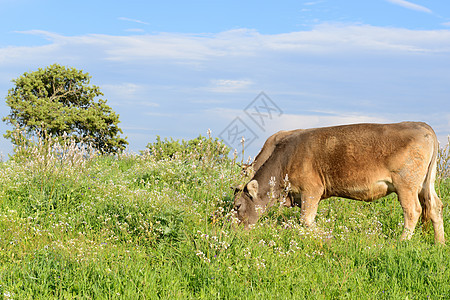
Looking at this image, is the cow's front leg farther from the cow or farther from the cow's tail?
the cow's tail

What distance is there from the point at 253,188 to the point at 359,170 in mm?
1950

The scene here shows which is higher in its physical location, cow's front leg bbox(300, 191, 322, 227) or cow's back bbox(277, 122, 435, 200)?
cow's back bbox(277, 122, 435, 200)

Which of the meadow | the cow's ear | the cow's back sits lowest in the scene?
the meadow

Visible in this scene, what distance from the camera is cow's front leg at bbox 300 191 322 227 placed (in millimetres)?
7484

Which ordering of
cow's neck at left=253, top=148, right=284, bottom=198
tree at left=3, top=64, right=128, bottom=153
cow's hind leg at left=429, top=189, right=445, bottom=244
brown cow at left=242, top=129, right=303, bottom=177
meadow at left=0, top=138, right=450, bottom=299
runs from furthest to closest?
tree at left=3, top=64, right=128, bottom=153, brown cow at left=242, top=129, right=303, bottom=177, cow's neck at left=253, top=148, right=284, bottom=198, cow's hind leg at left=429, top=189, right=445, bottom=244, meadow at left=0, top=138, right=450, bottom=299

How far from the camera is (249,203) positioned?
7953mm

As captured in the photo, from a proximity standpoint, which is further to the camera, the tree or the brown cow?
the tree

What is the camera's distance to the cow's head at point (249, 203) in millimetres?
7859

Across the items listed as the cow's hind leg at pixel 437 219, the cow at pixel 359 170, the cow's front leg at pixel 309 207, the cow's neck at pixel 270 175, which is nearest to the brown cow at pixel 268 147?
the cow's neck at pixel 270 175

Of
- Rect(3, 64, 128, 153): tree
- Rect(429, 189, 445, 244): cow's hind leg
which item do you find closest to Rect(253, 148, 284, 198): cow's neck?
Rect(429, 189, 445, 244): cow's hind leg

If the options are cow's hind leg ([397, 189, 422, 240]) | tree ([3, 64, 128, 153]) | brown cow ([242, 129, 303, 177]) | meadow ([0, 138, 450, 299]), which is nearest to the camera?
meadow ([0, 138, 450, 299])

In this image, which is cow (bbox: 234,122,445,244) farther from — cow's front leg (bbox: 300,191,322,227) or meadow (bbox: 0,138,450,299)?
meadow (bbox: 0,138,450,299)

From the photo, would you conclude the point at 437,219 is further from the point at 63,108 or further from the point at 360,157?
the point at 63,108

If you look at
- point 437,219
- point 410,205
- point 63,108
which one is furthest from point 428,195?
point 63,108
